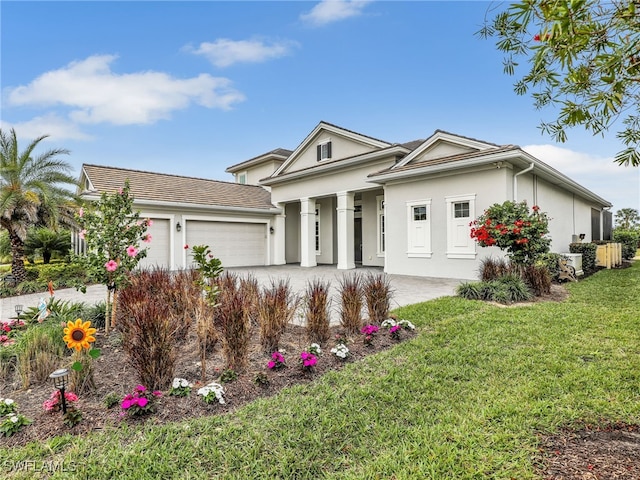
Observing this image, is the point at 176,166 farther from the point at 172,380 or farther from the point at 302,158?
the point at 172,380

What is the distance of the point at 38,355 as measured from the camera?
3.76 m

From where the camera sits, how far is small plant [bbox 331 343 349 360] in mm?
4191

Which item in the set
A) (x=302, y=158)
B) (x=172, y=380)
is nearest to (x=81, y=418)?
(x=172, y=380)

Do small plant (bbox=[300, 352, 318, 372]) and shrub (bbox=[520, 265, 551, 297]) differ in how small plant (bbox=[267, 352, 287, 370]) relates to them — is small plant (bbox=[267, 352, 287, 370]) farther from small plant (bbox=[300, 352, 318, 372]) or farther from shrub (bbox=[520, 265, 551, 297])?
shrub (bbox=[520, 265, 551, 297])

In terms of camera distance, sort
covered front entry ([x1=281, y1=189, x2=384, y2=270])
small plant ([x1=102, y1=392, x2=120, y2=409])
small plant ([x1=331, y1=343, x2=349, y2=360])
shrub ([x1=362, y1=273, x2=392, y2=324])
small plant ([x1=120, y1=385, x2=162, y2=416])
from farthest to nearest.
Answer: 1. covered front entry ([x1=281, y1=189, x2=384, y2=270])
2. shrub ([x1=362, y1=273, x2=392, y2=324])
3. small plant ([x1=331, y1=343, x2=349, y2=360])
4. small plant ([x1=102, y1=392, x2=120, y2=409])
5. small plant ([x1=120, y1=385, x2=162, y2=416])

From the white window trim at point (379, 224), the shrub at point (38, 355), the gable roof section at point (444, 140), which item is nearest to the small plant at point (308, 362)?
the shrub at point (38, 355)

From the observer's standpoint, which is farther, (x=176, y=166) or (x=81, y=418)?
(x=176, y=166)

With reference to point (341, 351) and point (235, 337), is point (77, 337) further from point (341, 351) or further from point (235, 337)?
point (341, 351)

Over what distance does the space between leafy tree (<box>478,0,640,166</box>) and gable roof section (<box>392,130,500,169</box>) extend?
8.81 meters

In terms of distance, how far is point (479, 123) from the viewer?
1170 centimetres

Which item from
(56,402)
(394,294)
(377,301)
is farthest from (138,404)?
(394,294)

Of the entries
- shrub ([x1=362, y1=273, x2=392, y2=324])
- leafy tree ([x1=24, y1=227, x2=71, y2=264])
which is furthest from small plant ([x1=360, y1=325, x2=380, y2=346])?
leafy tree ([x1=24, y1=227, x2=71, y2=264])

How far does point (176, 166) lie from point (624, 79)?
22.0 meters

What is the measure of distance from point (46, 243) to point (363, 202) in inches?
558
